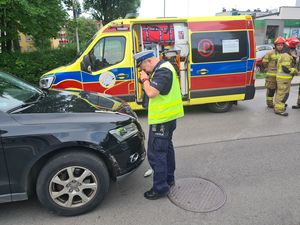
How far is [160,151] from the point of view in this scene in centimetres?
299

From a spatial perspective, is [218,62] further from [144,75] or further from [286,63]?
[144,75]

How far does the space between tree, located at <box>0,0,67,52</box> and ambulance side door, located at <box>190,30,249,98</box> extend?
153 inches

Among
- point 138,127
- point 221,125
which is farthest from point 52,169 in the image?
point 221,125

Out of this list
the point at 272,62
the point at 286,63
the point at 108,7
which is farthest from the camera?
the point at 108,7

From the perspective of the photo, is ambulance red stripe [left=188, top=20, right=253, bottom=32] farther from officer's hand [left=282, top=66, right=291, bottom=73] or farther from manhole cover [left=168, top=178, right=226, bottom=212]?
manhole cover [left=168, top=178, right=226, bottom=212]

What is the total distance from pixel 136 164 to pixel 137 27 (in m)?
4.05

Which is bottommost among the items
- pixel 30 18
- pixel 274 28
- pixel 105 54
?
pixel 105 54

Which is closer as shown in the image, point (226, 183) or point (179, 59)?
point (226, 183)

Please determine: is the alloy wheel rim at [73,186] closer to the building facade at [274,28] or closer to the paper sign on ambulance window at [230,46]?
the paper sign on ambulance window at [230,46]

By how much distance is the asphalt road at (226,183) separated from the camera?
2.78 meters

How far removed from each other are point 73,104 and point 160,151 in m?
1.13

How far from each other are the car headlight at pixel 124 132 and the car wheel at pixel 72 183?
0.30 meters

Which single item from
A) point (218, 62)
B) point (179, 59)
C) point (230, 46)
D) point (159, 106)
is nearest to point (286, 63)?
point (230, 46)

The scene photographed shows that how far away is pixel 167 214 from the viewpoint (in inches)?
112
